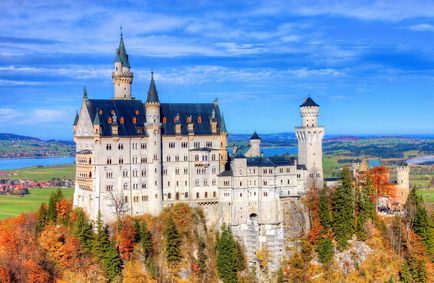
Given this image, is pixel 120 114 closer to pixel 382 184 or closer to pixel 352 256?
pixel 352 256

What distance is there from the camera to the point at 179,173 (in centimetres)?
9550

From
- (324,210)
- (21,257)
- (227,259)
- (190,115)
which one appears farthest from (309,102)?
(21,257)

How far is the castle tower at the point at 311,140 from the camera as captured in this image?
3979 inches

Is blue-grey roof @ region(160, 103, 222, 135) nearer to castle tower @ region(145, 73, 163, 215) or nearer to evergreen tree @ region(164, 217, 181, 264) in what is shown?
castle tower @ region(145, 73, 163, 215)

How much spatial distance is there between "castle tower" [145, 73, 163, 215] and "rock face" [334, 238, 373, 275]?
28.7 m

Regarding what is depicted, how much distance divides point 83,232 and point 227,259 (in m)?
21.1

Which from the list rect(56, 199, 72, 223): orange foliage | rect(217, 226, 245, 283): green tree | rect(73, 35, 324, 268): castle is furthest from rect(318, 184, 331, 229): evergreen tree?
rect(56, 199, 72, 223): orange foliage

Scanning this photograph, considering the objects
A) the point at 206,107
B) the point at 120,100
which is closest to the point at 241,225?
the point at 206,107

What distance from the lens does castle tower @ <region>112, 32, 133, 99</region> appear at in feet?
334

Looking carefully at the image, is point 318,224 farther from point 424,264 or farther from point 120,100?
point 120,100

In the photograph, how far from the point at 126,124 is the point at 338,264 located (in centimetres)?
3857

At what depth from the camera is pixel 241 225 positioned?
3693 inches

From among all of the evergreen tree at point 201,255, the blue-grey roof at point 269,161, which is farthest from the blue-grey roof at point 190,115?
the evergreen tree at point 201,255

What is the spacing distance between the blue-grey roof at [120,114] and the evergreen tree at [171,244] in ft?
49.4
